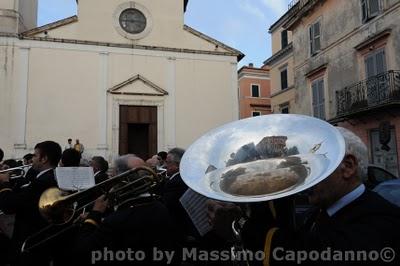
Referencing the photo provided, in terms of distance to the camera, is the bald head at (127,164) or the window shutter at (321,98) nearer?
the bald head at (127,164)

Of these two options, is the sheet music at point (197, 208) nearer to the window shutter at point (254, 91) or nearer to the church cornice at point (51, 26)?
the church cornice at point (51, 26)

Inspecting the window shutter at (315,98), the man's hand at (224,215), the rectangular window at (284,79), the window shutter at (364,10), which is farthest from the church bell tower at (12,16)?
the man's hand at (224,215)

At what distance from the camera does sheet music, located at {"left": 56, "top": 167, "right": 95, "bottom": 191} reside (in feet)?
10.1

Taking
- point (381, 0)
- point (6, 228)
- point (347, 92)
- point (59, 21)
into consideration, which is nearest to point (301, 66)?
point (347, 92)

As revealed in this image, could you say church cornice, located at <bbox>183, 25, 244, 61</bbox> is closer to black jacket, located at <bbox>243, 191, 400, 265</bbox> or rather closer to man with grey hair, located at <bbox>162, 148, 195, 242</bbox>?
man with grey hair, located at <bbox>162, 148, 195, 242</bbox>

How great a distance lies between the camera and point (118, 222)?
2342 mm

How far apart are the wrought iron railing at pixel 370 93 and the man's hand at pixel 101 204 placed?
1308 cm

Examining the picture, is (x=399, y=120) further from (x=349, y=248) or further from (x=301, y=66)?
(x=349, y=248)

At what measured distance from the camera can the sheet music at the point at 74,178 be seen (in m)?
3.09

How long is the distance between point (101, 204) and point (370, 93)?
14.2 m

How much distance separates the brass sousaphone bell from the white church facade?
17.5 metres

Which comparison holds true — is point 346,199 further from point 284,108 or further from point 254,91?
point 254,91

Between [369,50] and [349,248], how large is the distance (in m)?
15.4

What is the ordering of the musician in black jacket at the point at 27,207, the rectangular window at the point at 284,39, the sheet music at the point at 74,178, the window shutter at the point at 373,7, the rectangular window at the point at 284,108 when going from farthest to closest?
the rectangular window at the point at 284,39 < the rectangular window at the point at 284,108 < the window shutter at the point at 373,7 < the musician in black jacket at the point at 27,207 < the sheet music at the point at 74,178
